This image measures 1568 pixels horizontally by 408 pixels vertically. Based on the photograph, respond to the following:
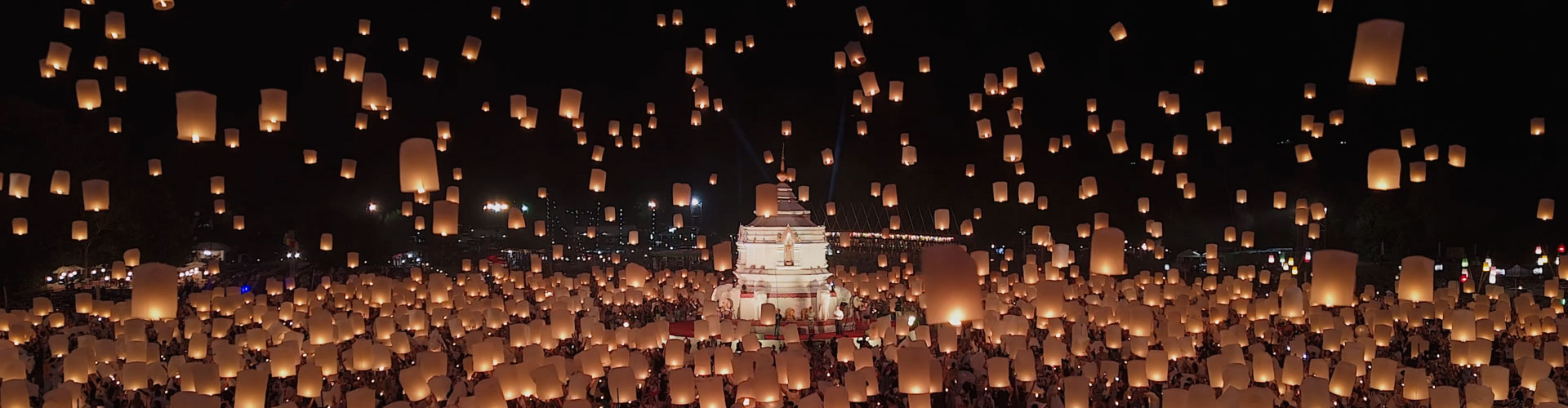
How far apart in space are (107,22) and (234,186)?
2020 cm

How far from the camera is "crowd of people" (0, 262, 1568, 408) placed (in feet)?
47.3

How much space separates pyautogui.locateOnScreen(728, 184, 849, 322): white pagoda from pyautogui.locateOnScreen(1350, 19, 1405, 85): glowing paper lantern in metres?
16.5

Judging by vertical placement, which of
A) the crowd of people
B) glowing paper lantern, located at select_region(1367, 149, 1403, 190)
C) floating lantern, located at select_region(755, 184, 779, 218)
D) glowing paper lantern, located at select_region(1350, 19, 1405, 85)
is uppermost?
floating lantern, located at select_region(755, 184, 779, 218)

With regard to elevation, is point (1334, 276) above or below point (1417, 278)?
below

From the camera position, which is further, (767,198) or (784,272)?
(784,272)

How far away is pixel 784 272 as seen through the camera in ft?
88.7

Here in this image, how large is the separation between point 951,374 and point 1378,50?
7343 millimetres

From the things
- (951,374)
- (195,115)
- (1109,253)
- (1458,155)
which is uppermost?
(1458,155)

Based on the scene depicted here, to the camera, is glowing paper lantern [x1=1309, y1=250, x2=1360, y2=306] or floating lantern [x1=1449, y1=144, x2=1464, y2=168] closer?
glowing paper lantern [x1=1309, y1=250, x2=1360, y2=306]

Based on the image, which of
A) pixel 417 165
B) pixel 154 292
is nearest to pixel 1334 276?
pixel 417 165

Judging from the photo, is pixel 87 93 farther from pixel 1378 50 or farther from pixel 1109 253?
pixel 1378 50

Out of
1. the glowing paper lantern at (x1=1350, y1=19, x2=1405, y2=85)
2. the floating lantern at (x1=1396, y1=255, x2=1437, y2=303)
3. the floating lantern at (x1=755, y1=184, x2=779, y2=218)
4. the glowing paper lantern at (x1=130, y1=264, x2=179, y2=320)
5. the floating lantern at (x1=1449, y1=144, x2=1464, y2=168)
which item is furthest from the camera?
the floating lantern at (x1=755, y1=184, x2=779, y2=218)

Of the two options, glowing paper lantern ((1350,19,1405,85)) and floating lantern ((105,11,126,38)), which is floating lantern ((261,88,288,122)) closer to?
floating lantern ((105,11,126,38))

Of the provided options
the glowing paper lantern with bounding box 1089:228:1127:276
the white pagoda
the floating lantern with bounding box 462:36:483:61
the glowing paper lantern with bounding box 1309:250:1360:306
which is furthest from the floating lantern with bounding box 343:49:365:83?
the glowing paper lantern with bounding box 1309:250:1360:306
